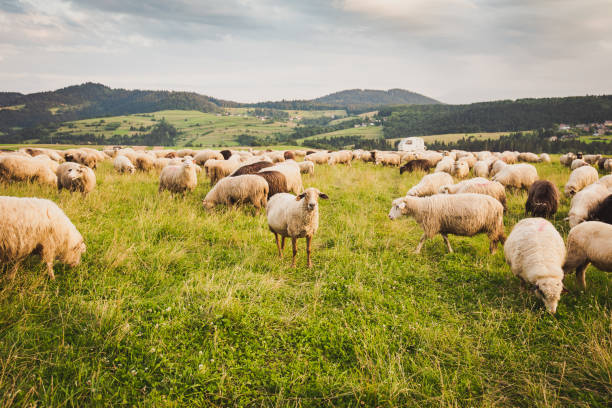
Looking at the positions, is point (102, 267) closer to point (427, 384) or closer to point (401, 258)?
point (427, 384)

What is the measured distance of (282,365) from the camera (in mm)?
3305

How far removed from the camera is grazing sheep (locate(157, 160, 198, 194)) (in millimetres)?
11469

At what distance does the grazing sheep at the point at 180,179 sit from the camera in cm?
1147

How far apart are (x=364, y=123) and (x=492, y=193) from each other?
552 feet

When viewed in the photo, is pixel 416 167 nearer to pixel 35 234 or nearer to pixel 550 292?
pixel 550 292

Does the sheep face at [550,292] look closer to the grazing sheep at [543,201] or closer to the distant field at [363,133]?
the grazing sheep at [543,201]

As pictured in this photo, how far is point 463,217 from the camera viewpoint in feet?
24.1

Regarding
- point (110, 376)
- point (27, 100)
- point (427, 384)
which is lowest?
point (427, 384)

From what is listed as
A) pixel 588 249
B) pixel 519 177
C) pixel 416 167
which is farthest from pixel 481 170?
pixel 588 249

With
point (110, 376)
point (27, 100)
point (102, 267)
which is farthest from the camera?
point (27, 100)

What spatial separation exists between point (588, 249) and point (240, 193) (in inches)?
372

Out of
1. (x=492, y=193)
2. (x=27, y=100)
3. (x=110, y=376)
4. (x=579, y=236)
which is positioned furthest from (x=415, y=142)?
(x=27, y=100)

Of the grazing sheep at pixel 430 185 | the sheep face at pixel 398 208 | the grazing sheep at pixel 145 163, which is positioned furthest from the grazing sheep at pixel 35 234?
the grazing sheep at pixel 145 163

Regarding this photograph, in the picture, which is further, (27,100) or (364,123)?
(27,100)
